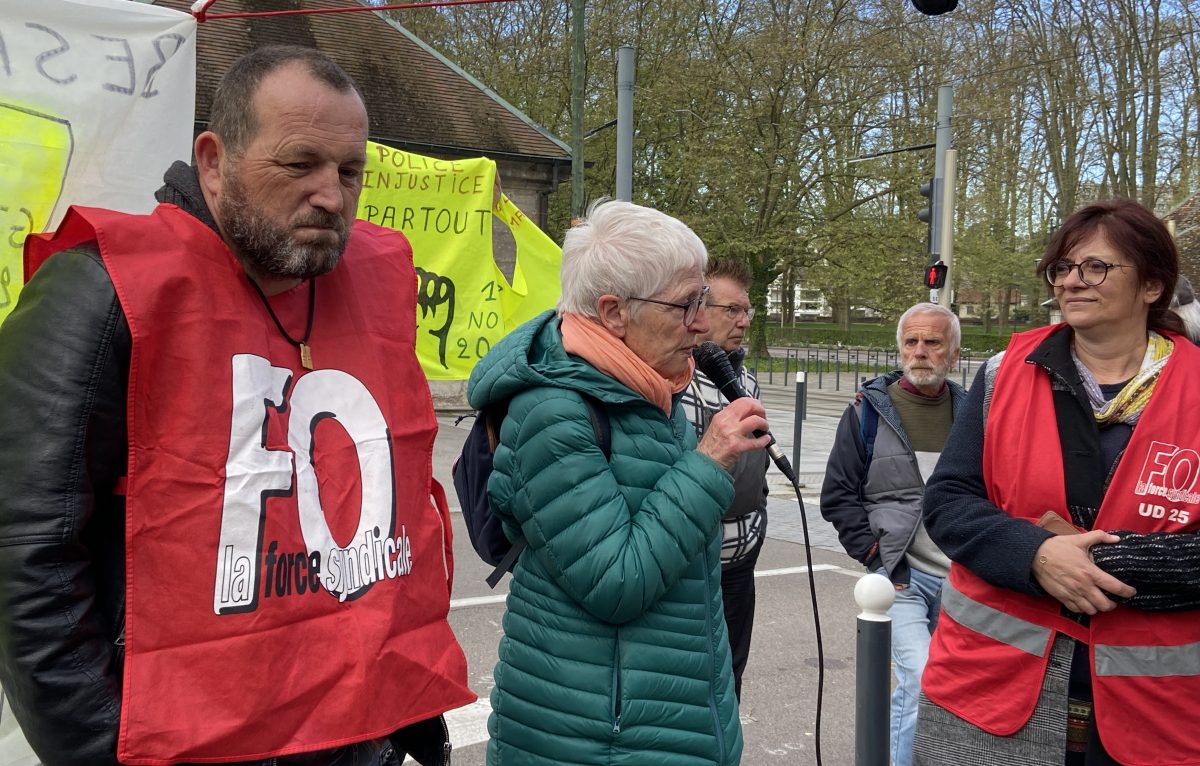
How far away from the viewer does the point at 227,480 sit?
5.22 ft

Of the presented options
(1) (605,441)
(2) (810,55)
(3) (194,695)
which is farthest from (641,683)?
(2) (810,55)

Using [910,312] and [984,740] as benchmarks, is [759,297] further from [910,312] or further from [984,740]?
[984,740]

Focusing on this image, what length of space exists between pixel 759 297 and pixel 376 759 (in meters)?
28.5

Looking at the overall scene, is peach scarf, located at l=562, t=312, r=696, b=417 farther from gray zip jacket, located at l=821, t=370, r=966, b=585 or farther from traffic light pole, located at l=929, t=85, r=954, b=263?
traffic light pole, located at l=929, t=85, r=954, b=263

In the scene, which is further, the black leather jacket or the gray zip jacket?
the gray zip jacket

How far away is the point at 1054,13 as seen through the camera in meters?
31.9

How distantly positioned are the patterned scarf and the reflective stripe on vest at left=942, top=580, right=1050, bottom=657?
0.50 meters

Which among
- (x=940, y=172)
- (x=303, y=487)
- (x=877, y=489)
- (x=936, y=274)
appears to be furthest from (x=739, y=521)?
(x=940, y=172)

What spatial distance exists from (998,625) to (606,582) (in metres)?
1.05

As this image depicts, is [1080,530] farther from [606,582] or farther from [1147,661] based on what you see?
[606,582]

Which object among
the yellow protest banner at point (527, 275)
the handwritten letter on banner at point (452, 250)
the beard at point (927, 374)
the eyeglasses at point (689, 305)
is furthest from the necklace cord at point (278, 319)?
the yellow protest banner at point (527, 275)

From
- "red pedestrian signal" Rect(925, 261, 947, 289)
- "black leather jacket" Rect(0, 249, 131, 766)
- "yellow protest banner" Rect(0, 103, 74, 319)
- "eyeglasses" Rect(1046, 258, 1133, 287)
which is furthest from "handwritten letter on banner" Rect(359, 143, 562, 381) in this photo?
"red pedestrian signal" Rect(925, 261, 947, 289)

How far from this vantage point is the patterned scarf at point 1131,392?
2350mm

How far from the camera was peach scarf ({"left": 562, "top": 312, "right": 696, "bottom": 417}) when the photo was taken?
210 centimetres
